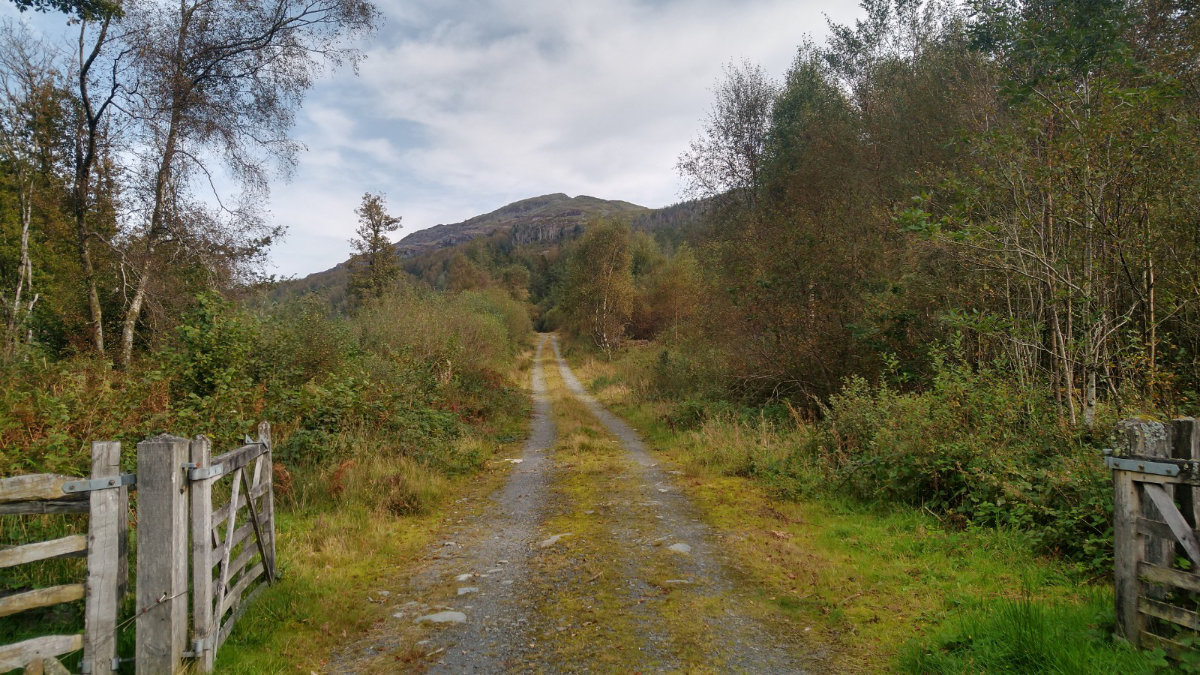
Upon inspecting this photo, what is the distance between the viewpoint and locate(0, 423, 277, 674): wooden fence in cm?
329

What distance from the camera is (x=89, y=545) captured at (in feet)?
11.2

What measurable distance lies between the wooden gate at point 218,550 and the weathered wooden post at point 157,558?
209 mm

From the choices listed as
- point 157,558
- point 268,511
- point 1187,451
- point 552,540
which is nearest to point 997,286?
point 1187,451

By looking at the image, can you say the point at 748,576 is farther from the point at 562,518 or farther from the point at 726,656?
the point at 562,518

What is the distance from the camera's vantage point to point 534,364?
41.4 m

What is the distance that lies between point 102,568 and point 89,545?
0.49 feet

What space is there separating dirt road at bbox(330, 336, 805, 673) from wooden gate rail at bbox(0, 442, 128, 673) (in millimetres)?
1419

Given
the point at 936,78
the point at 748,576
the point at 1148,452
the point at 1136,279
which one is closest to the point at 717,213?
the point at 936,78

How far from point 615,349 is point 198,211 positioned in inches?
1111

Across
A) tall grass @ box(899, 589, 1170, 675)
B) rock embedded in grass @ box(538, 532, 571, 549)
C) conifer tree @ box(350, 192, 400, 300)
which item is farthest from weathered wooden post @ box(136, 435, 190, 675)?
conifer tree @ box(350, 192, 400, 300)

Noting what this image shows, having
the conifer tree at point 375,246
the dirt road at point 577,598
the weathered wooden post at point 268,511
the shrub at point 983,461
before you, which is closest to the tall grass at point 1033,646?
the dirt road at point 577,598

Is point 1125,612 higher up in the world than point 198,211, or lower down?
lower down

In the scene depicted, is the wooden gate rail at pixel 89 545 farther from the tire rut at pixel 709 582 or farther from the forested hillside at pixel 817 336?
the tire rut at pixel 709 582

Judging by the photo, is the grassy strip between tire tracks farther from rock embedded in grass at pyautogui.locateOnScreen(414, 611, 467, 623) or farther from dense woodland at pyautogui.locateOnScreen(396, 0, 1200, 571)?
rock embedded in grass at pyautogui.locateOnScreen(414, 611, 467, 623)
